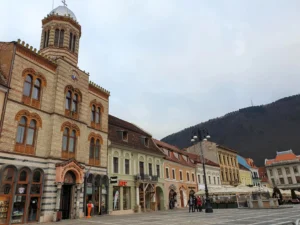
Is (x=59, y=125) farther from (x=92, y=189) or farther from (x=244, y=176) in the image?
(x=244, y=176)

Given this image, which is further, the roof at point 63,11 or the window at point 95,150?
the roof at point 63,11

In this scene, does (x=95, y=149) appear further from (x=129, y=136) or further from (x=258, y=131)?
(x=258, y=131)

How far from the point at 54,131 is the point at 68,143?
6.82 ft

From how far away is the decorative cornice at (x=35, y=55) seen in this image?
67.3 feet

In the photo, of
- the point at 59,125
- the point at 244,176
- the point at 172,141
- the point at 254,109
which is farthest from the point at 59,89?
the point at 254,109

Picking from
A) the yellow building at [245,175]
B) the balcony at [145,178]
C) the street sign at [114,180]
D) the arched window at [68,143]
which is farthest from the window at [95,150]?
the yellow building at [245,175]

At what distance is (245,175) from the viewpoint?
Result: 63781 mm

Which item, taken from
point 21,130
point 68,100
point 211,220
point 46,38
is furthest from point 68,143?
point 211,220

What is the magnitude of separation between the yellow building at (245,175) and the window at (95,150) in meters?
45.4

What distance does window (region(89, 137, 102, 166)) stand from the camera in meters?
26.1

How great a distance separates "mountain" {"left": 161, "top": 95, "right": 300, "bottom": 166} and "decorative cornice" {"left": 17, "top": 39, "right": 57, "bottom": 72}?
365 ft

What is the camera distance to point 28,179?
1902 centimetres

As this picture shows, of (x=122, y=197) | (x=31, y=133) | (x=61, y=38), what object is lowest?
(x=122, y=197)

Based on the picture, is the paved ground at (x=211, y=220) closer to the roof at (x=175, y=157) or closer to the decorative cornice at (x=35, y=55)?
the decorative cornice at (x=35, y=55)
